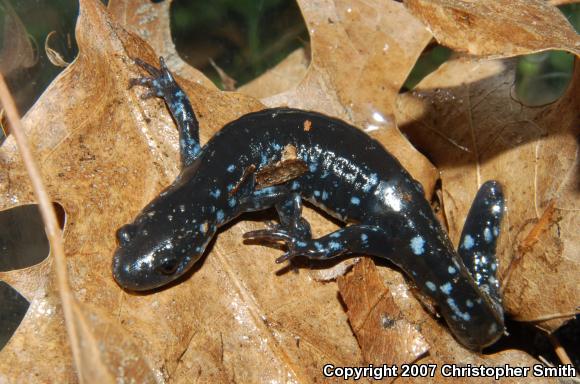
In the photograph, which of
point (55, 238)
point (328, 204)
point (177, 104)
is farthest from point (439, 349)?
point (55, 238)

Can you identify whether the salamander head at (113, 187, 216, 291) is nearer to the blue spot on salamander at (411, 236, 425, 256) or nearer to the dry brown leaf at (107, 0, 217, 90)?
the dry brown leaf at (107, 0, 217, 90)

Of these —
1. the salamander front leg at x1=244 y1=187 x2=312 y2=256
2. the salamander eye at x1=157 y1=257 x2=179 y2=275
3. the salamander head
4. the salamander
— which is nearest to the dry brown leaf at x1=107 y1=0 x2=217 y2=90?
the salamander

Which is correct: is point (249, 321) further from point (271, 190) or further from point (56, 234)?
point (56, 234)

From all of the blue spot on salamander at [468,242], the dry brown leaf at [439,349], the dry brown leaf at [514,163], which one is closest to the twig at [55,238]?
the dry brown leaf at [439,349]

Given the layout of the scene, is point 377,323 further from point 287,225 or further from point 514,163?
point 514,163

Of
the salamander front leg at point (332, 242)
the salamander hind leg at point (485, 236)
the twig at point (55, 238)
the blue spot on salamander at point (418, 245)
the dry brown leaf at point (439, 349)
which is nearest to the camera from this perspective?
the twig at point (55, 238)

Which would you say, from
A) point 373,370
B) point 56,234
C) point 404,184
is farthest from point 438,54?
point 56,234

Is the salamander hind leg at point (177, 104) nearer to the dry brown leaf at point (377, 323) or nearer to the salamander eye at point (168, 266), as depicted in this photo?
the salamander eye at point (168, 266)
